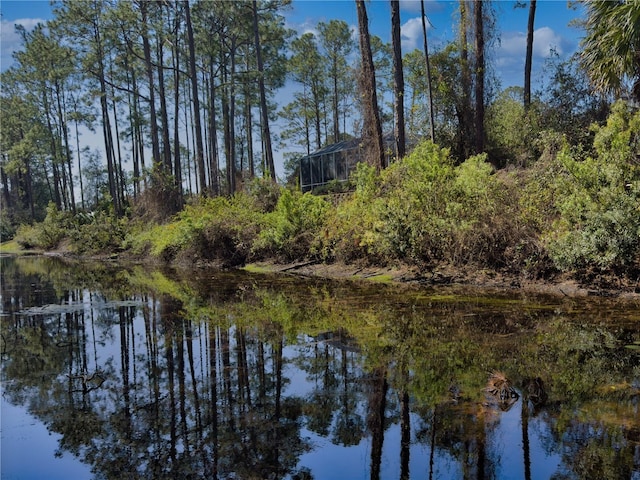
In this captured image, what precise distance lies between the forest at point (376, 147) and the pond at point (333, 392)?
92.6 inches

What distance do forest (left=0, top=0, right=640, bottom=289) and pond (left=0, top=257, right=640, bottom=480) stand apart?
2352 mm

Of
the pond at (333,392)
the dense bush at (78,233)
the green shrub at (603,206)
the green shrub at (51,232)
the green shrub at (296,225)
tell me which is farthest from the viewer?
the green shrub at (51,232)

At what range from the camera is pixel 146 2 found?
30328 millimetres

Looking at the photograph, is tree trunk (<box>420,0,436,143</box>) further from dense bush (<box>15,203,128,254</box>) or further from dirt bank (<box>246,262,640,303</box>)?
dense bush (<box>15,203,128,254</box>)

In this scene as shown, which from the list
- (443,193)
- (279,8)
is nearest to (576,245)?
(443,193)

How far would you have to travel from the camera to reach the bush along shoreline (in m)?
9.56

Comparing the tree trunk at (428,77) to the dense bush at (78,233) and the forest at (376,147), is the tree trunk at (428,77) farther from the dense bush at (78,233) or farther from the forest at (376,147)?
the dense bush at (78,233)

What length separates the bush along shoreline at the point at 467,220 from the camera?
9.56m

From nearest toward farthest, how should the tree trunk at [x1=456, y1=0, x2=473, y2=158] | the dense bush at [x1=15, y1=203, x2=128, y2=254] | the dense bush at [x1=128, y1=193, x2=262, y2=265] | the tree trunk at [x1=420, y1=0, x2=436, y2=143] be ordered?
1. the dense bush at [x1=128, y1=193, x2=262, y2=265]
2. the tree trunk at [x1=420, y1=0, x2=436, y2=143]
3. the tree trunk at [x1=456, y1=0, x2=473, y2=158]
4. the dense bush at [x1=15, y1=203, x2=128, y2=254]

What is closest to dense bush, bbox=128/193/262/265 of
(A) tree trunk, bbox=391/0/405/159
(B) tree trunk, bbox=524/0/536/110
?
(A) tree trunk, bbox=391/0/405/159

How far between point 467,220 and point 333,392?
803 centimetres

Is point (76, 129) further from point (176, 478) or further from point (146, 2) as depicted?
point (176, 478)

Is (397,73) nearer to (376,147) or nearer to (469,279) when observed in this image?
(376,147)

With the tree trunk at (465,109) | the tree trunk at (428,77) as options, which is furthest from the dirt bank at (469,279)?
the tree trunk at (465,109)
